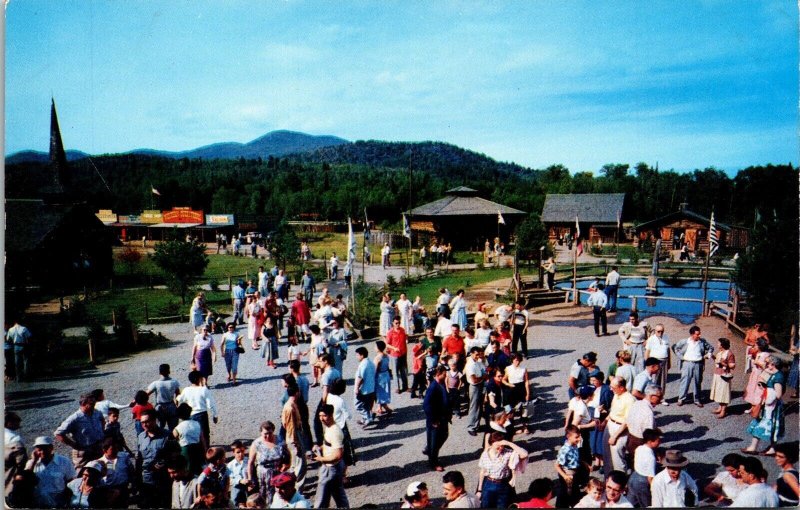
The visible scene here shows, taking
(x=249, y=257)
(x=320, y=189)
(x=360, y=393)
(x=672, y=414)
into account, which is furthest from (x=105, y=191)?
(x=672, y=414)

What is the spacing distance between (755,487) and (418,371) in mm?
5853

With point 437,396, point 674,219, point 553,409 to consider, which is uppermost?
point 674,219

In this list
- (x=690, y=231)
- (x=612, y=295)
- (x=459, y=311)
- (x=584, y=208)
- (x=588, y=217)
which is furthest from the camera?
(x=584, y=208)

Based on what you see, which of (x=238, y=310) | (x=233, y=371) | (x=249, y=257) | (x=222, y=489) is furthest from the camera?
(x=249, y=257)

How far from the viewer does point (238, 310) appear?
1582 cm

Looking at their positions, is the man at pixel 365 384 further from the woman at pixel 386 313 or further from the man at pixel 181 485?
the woman at pixel 386 313

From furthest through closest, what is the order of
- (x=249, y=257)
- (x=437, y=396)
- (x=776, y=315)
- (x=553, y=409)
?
(x=249, y=257) → (x=776, y=315) → (x=553, y=409) → (x=437, y=396)

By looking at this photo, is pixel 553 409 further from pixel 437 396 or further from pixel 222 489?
pixel 222 489

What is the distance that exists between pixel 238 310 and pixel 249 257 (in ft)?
39.7

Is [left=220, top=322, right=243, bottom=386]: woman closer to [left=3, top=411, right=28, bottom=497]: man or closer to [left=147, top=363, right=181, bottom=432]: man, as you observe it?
[left=147, top=363, right=181, bottom=432]: man

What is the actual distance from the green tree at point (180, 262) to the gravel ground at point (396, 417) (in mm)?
5532

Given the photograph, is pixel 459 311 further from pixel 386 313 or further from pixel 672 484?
pixel 672 484

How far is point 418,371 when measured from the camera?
32.5 ft

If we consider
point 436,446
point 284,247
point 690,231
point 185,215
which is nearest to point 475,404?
point 436,446
